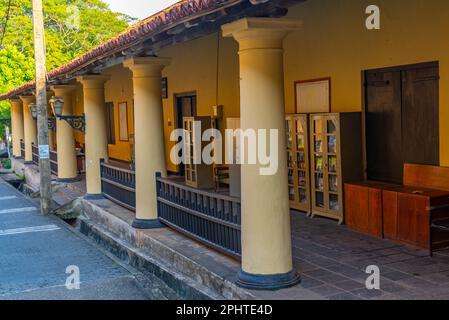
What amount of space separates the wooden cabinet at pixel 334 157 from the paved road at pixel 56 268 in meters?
2.81

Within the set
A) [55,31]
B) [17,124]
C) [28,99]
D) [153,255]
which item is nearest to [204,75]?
[153,255]

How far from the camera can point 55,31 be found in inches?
1302

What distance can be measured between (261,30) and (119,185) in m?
6.10

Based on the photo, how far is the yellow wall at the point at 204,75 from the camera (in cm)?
1134

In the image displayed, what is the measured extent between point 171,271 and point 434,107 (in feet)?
12.6

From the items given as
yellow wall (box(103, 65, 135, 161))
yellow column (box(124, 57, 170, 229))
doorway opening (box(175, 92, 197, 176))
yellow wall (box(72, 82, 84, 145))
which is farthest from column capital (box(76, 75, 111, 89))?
yellow wall (box(72, 82, 84, 145))

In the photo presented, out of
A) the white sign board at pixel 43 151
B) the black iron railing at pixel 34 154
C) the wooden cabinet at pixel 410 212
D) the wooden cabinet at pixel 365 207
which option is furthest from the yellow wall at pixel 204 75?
the black iron railing at pixel 34 154

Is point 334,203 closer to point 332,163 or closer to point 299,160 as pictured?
point 332,163

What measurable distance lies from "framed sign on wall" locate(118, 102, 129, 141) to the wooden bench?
11593mm

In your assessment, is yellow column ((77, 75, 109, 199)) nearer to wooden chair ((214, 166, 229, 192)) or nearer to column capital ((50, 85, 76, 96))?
wooden chair ((214, 166, 229, 192))

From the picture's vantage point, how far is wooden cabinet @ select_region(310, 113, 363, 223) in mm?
7938
